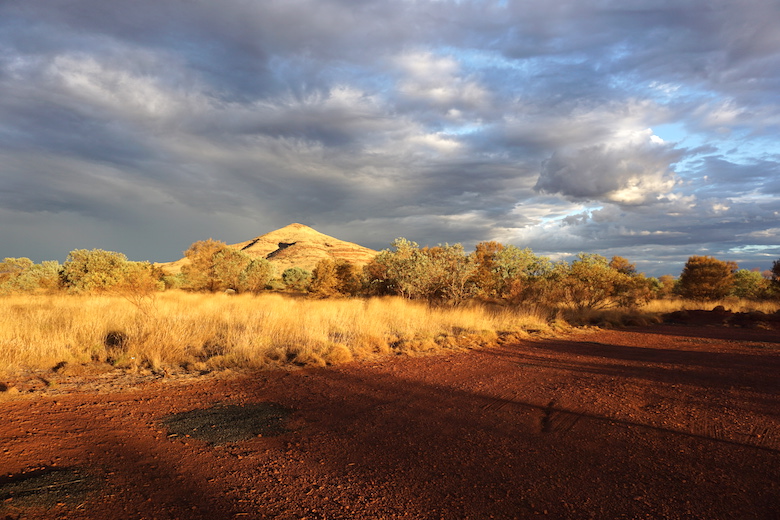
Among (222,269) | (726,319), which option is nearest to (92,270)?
(222,269)

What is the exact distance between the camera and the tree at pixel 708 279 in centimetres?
3067

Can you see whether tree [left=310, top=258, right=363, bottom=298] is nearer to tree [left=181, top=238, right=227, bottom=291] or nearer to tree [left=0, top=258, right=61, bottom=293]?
tree [left=181, top=238, right=227, bottom=291]

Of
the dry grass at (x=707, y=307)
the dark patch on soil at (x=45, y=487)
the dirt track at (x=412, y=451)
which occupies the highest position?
the dry grass at (x=707, y=307)

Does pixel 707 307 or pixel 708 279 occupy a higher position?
pixel 708 279

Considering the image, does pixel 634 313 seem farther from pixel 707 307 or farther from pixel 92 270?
pixel 92 270

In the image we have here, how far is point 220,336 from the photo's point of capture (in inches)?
413

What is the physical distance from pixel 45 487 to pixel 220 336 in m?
7.21

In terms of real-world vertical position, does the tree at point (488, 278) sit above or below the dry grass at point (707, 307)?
above

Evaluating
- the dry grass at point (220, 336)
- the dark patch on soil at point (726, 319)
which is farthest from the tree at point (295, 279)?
the dark patch on soil at point (726, 319)

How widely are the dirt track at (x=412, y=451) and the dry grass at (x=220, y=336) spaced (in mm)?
1541

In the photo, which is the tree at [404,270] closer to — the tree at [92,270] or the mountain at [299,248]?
the tree at [92,270]

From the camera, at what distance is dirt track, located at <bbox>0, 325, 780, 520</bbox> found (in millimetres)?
3361

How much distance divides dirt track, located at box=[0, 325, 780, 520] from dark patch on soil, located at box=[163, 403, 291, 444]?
0.55 feet

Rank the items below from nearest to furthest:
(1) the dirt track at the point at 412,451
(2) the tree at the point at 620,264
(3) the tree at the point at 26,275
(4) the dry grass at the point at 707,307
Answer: (1) the dirt track at the point at 412,451 → (3) the tree at the point at 26,275 → (4) the dry grass at the point at 707,307 → (2) the tree at the point at 620,264
